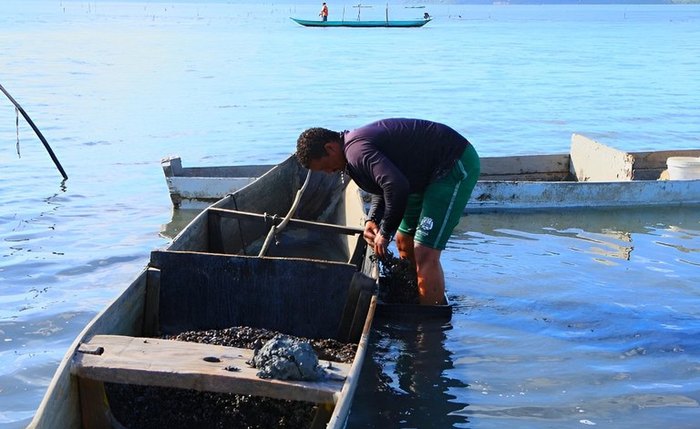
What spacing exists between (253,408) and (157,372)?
2.01ft

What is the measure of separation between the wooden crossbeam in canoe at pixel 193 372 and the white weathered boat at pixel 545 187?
5257 mm

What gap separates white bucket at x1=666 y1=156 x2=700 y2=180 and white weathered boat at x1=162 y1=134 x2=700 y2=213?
0.82 ft

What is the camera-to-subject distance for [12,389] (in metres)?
5.80

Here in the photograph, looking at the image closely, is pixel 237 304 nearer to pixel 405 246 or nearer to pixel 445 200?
pixel 445 200

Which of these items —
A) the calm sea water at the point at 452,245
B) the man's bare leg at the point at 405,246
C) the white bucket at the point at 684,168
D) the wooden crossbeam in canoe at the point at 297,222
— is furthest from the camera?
the white bucket at the point at 684,168

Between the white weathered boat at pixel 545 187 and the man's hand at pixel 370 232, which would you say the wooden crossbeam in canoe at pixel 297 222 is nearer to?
the man's hand at pixel 370 232

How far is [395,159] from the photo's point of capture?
19.2 feet

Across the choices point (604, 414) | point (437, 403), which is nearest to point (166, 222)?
point (437, 403)

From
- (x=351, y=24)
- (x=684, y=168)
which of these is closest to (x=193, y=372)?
(x=684, y=168)

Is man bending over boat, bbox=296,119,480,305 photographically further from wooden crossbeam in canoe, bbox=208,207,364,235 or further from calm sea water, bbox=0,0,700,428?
calm sea water, bbox=0,0,700,428

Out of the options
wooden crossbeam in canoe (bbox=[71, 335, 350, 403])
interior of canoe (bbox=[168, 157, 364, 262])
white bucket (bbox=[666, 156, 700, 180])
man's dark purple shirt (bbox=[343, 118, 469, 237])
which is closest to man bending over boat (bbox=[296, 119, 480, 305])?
man's dark purple shirt (bbox=[343, 118, 469, 237])

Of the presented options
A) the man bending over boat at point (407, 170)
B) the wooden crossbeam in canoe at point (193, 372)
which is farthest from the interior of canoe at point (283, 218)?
the wooden crossbeam in canoe at point (193, 372)

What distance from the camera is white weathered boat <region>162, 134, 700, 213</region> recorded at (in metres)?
9.74

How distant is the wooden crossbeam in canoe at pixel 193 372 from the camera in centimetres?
407
